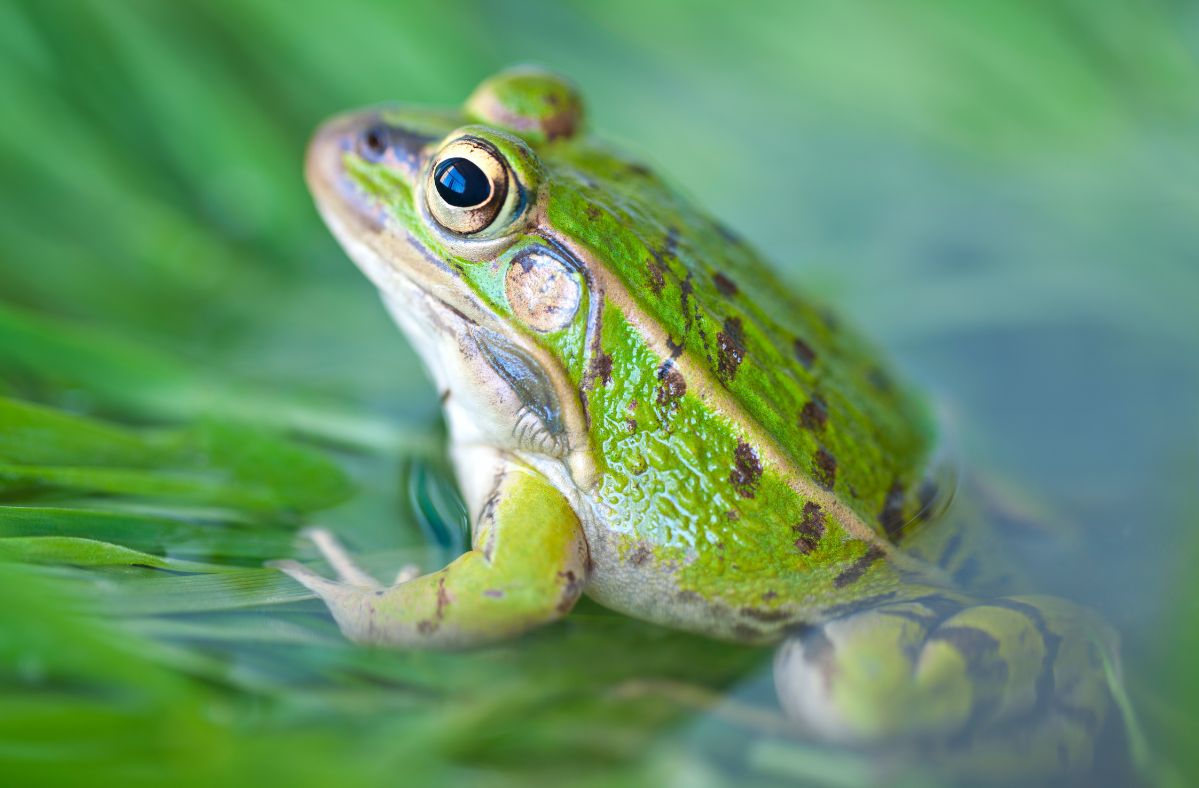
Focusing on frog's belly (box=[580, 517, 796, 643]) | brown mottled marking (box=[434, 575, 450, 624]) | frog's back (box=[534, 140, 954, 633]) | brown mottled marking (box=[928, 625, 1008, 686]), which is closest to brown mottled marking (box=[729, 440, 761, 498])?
frog's back (box=[534, 140, 954, 633])

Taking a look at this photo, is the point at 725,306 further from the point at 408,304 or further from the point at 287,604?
the point at 287,604

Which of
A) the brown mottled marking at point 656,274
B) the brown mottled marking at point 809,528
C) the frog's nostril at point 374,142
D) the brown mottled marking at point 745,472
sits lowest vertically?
the brown mottled marking at point 809,528

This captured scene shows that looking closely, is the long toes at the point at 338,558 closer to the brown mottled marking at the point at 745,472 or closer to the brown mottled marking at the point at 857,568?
the brown mottled marking at the point at 745,472

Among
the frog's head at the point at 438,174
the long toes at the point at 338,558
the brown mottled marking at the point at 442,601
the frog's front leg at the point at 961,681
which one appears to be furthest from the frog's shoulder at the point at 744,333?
the long toes at the point at 338,558

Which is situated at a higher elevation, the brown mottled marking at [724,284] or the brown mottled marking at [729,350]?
the brown mottled marking at [724,284]

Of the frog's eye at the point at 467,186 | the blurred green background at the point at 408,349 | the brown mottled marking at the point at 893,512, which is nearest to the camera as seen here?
the blurred green background at the point at 408,349

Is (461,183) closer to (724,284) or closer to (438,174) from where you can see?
(438,174)

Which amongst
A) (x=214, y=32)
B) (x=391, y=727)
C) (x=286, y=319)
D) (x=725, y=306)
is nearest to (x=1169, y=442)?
(x=725, y=306)
